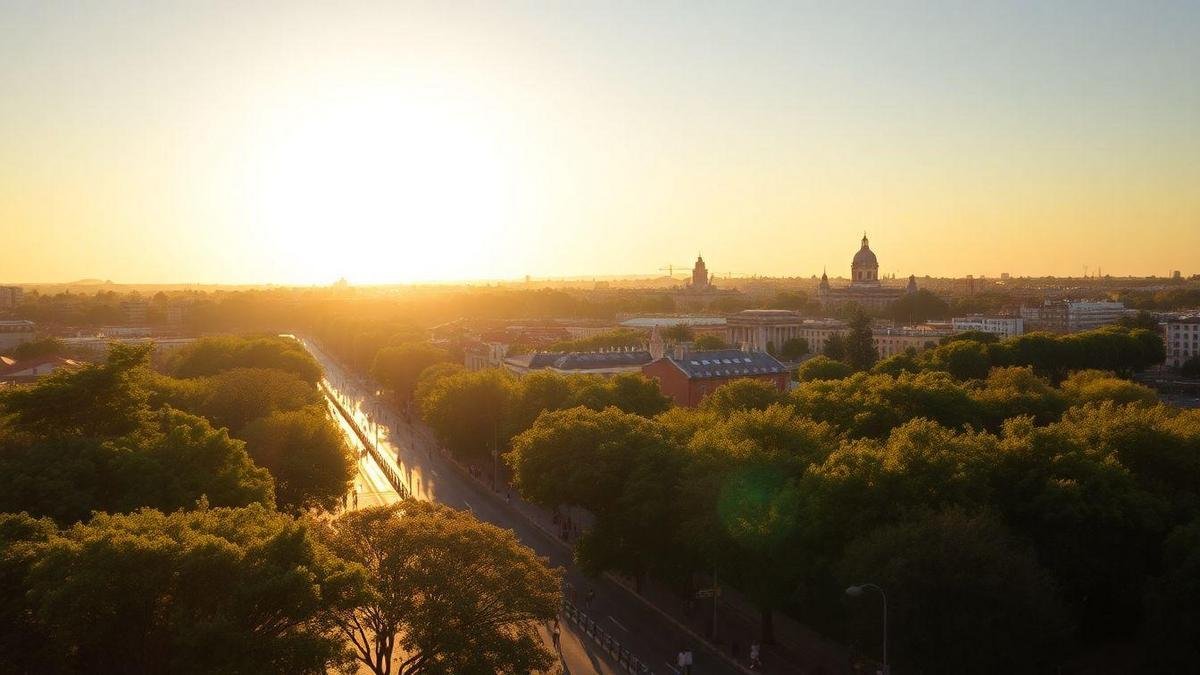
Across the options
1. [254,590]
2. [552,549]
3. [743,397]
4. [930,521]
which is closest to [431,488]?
[552,549]

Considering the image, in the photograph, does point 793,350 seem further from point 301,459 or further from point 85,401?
point 85,401

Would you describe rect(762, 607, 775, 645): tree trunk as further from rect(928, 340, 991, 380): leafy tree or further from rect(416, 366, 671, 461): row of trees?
rect(928, 340, 991, 380): leafy tree

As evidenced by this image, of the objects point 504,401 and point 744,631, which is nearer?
point 744,631

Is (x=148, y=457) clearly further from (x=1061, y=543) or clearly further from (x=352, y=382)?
(x=352, y=382)

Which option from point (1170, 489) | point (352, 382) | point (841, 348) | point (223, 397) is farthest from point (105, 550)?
point (352, 382)

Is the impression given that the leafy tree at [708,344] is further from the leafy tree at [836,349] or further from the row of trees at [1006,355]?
the row of trees at [1006,355]

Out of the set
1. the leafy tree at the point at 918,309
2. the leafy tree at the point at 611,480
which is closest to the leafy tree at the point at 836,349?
the leafy tree at the point at 611,480
